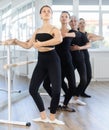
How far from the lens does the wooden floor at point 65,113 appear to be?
360 cm

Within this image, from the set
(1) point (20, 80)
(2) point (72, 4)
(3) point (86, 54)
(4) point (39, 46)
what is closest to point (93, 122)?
(4) point (39, 46)

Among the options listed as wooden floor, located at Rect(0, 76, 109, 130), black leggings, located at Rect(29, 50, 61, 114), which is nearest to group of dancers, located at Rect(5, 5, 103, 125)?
black leggings, located at Rect(29, 50, 61, 114)

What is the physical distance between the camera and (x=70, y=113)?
4.24 m

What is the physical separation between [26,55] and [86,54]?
4.34ft

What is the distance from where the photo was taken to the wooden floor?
360 cm

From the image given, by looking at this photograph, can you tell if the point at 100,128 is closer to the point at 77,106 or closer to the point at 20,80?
the point at 77,106

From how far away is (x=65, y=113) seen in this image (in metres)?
4.24

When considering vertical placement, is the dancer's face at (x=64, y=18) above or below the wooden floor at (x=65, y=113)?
above

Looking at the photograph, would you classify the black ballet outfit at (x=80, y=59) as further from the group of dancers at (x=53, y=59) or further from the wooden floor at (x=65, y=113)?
the wooden floor at (x=65, y=113)

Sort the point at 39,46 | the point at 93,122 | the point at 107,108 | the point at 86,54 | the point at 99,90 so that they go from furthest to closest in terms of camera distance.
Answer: the point at 99,90 → the point at 86,54 → the point at 107,108 → the point at 93,122 → the point at 39,46

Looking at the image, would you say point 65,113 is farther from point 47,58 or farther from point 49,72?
point 47,58

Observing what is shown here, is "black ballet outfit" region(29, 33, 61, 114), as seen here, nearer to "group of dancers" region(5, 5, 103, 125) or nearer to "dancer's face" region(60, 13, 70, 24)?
"group of dancers" region(5, 5, 103, 125)

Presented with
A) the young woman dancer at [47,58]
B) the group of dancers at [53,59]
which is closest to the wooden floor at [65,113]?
the group of dancers at [53,59]

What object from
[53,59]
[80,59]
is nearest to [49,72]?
[53,59]
